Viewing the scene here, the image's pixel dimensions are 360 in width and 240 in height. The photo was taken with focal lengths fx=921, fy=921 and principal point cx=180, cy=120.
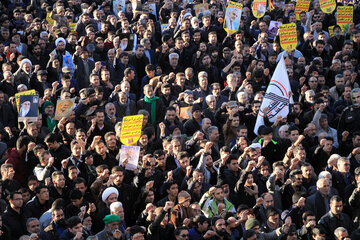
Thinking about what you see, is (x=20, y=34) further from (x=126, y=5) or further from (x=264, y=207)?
(x=264, y=207)

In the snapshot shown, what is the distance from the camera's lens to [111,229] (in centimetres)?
1101

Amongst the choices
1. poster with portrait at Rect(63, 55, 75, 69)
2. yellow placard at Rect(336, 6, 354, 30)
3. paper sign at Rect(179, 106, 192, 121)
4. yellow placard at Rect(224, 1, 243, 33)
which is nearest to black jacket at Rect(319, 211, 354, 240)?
paper sign at Rect(179, 106, 192, 121)

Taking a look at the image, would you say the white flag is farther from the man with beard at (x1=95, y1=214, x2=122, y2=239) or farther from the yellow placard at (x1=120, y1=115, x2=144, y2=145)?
the man with beard at (x1=95, y1=214, x2=122, y2=239)

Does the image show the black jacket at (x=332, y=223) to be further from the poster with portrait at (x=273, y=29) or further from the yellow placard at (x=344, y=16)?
the yellow placard at (x=344, y=16)

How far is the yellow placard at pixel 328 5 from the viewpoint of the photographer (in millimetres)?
20359

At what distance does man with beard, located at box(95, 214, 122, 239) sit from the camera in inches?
429

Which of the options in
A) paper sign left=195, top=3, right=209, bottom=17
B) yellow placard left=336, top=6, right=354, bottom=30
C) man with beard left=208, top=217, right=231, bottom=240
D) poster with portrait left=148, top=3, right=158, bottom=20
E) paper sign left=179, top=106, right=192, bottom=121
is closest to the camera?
man with beard left=208, top=217, right=231, bottom=240

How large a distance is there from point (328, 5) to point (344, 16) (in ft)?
2.26

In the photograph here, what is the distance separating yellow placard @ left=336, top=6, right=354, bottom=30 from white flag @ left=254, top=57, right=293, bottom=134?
4562 mm

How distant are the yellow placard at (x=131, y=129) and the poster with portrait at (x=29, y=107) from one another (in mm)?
1441

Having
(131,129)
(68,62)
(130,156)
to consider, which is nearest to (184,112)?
(131,129)

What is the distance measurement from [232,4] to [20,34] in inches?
169

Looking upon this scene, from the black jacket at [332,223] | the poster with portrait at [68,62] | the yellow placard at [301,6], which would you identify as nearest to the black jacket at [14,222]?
the black jacket at [332,223]

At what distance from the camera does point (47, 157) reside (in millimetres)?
12602
